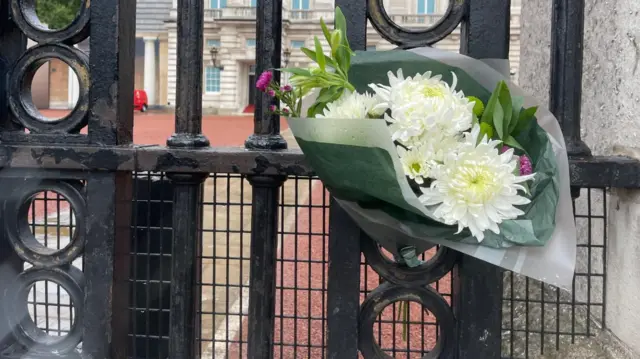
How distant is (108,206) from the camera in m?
1.55

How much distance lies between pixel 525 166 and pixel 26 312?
1.42 metres

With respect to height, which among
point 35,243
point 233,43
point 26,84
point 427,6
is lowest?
point 35,243

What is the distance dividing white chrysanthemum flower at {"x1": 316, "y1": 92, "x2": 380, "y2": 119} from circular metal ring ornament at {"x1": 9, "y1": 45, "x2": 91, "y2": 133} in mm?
722

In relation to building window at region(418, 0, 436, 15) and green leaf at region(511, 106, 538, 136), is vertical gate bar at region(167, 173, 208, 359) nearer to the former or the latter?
green leaf at region(511, 106, 538, 136)

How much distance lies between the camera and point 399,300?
1491 millimetres

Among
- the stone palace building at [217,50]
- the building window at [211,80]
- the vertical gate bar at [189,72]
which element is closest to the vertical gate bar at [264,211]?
the vertical gate bar at [189,72]

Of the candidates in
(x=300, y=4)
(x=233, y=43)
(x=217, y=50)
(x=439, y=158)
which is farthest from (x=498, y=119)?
(x=233, y=43)

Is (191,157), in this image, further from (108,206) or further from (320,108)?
(320,108)

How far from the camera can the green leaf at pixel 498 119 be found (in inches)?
47.8

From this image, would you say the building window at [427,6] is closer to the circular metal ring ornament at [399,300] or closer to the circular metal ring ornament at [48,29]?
the circular metal ring ornament at [48,29]

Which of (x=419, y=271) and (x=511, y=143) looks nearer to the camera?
(x=511, y=143)

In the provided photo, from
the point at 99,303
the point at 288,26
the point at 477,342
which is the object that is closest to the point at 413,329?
the point at 477,342

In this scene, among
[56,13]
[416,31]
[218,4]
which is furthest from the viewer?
[218,4]

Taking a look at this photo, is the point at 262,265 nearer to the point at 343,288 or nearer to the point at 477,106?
the point at 343,288
